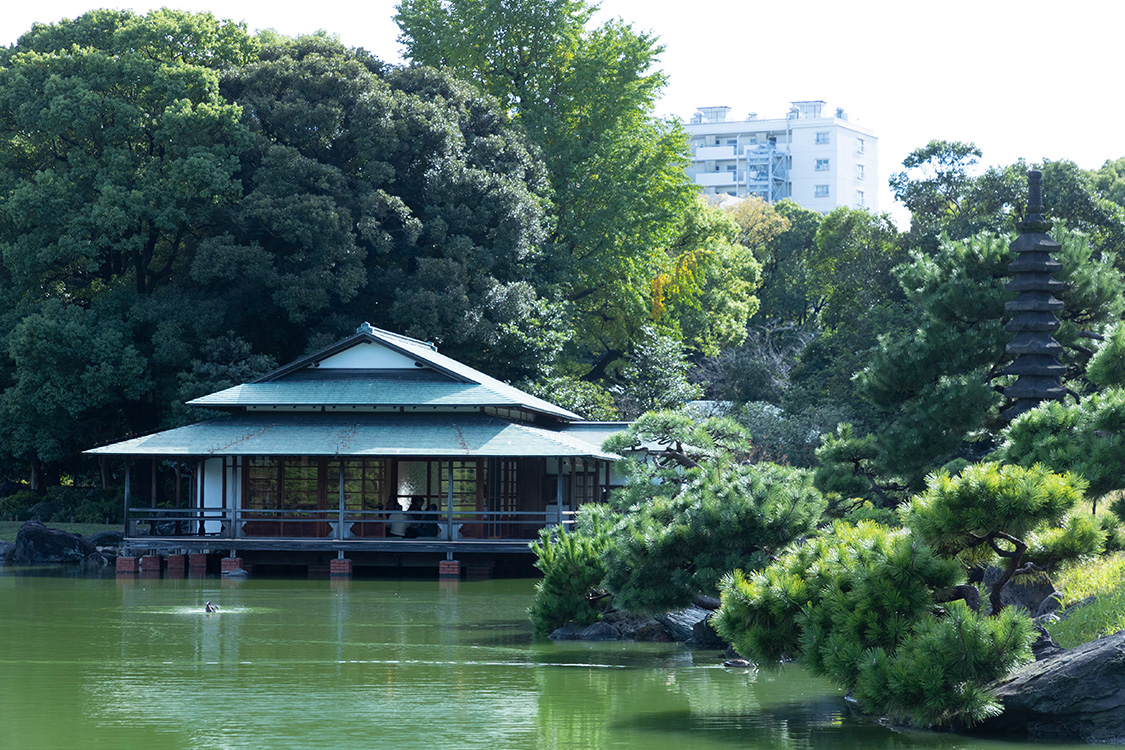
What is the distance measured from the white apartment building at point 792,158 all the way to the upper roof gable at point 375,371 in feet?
235

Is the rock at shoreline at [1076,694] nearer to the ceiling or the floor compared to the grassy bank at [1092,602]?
nearer to the floor

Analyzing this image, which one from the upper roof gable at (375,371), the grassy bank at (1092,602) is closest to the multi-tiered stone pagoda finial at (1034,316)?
the grassy bank at (1092,602)

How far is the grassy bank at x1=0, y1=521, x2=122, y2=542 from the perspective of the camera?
3306 cm

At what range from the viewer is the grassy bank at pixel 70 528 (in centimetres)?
3306

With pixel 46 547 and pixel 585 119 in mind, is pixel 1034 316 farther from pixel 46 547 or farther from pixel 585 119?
pixel 585 119

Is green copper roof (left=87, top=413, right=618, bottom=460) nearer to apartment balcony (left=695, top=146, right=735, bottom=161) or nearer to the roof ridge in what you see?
the roof ridge

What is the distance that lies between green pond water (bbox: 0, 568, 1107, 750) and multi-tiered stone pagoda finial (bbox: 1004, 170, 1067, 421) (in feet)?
17.4

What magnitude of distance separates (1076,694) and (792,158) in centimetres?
9410

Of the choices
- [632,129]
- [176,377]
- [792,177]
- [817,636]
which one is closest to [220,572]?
[176,377]

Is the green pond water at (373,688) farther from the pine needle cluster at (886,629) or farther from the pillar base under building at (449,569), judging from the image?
the pillar base under building at (449,569)

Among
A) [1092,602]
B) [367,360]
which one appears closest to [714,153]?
[367,360]

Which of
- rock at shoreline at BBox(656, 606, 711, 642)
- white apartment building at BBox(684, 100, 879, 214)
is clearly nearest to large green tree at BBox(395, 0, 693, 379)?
rock at shoreline at BBox(656, 606, 711, 642)

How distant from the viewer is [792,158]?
101250mm

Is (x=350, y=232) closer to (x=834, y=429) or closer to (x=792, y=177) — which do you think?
(x=834, y=429)
